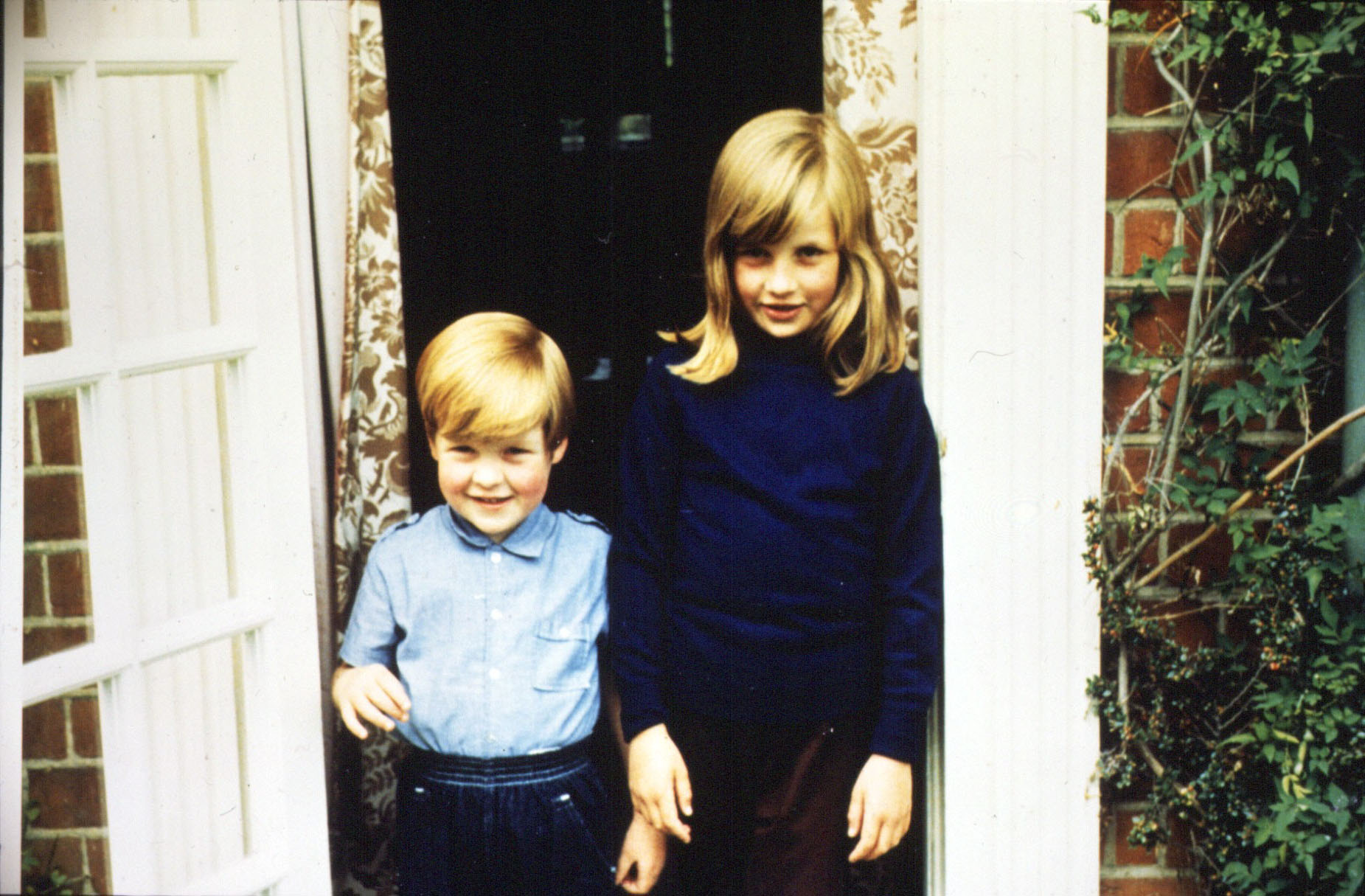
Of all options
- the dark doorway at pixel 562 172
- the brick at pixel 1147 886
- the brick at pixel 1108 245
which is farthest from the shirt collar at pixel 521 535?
the brick at pixel 1147 886

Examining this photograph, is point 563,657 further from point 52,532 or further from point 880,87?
point 880,87

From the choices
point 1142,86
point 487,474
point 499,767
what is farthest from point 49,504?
point 1142,86

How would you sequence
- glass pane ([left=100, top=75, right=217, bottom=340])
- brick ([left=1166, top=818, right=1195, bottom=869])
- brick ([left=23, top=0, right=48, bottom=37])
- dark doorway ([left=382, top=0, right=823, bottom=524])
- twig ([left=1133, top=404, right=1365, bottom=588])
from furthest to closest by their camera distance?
1. dark doorway ([left=382, top=0, right=823, bottom=524])
2. brick ([left=1166, top=818, right=1195, bottom=869])
3. twig ([left=1133, top=404, right=1365, bottom=588])
4. glass pane ([left=100, top=75, right=217, bottom=340])
5. brick ([left=23, top=0, right=48, bottom=37])

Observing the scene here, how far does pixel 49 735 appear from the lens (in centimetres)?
209

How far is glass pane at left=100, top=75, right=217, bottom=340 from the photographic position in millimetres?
1945

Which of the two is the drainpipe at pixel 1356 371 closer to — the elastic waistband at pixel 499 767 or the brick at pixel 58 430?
the elastic waistband at pixel 499 767

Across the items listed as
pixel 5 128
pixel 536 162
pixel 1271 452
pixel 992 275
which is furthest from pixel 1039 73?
pixel 5 128

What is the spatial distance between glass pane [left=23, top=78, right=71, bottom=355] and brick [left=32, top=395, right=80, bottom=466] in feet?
0.30

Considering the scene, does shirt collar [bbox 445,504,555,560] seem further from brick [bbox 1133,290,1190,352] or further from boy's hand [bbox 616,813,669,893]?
brick [bbox 1133,290,1190,352]

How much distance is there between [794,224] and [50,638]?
1.41 meters

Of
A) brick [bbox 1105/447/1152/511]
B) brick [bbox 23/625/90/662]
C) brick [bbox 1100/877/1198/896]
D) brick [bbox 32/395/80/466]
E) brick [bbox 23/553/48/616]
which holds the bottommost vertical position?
brick [bbox 1100/877/1198/896]

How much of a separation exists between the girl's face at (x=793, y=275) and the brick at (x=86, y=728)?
51.9 inches

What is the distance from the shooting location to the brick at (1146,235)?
211 centimetres

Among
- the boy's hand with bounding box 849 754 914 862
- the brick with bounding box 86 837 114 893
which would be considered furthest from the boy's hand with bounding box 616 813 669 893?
the brick with bounding box 86 837 114 893
